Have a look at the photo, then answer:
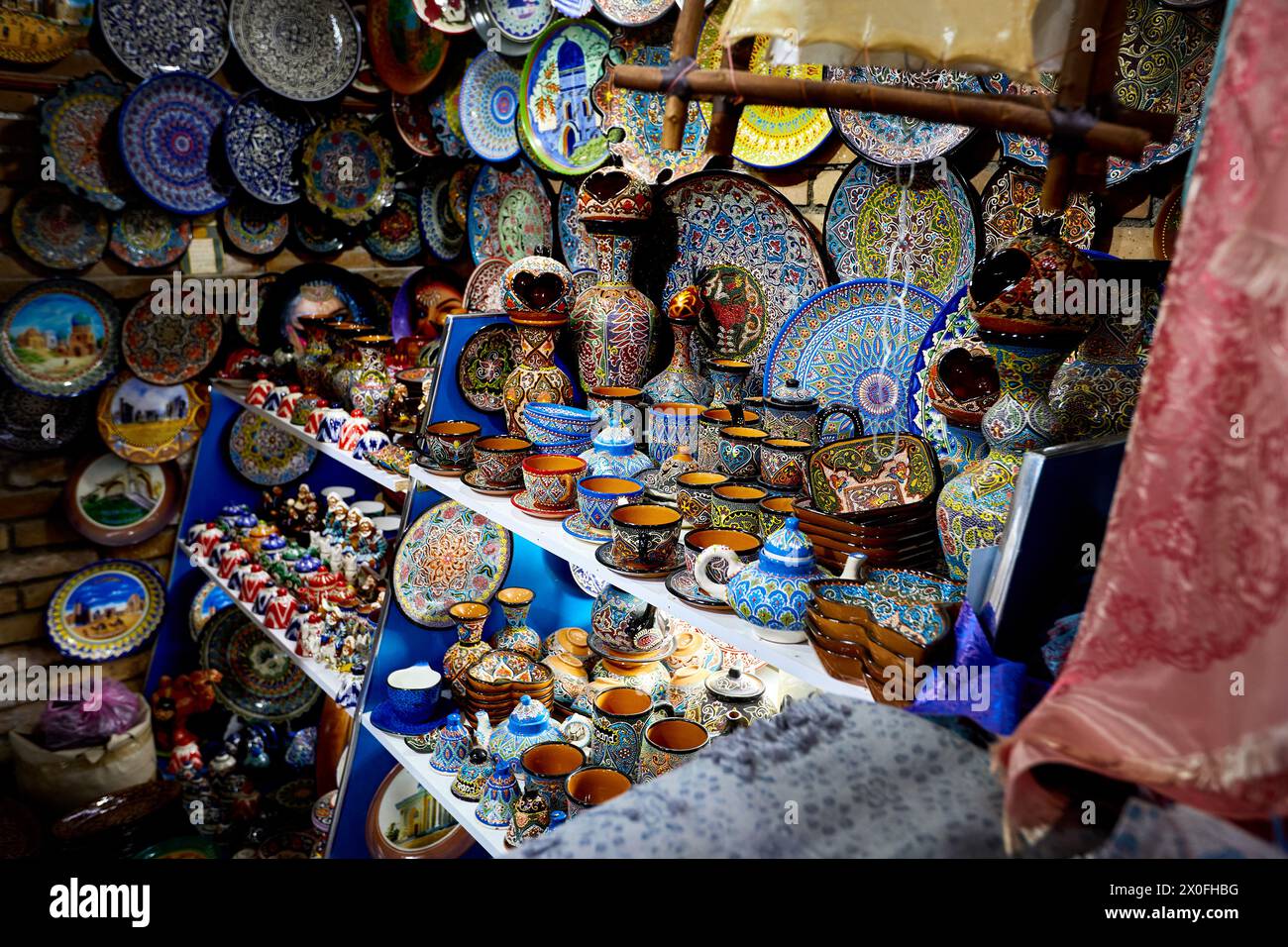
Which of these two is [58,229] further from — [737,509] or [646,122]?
[737,509]

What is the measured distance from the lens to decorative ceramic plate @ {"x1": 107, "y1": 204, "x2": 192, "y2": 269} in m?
2.87

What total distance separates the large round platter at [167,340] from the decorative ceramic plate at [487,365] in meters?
1.47

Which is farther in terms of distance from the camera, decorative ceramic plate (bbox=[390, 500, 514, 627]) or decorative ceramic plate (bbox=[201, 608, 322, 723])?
decorative ceramic plate (bbox=[201, 608, 322, 723])

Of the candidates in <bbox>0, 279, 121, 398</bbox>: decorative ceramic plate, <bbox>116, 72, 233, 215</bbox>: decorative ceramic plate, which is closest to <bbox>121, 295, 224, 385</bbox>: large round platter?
<bbox>0, 279, 121, 398</bbox>: decorative ceramic plate

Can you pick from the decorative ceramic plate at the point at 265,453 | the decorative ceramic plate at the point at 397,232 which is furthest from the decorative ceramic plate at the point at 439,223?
the decorative ceramic plate at the point at 265,453

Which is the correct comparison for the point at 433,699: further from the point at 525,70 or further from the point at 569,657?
the point at 525,70

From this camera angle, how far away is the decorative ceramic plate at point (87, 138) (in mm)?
2693

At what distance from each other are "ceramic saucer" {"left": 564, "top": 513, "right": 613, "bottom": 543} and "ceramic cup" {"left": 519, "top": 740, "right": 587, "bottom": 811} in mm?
413

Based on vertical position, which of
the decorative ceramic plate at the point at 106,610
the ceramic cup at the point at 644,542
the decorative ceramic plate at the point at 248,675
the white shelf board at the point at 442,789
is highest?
the ceramic cup at the point at 644,542

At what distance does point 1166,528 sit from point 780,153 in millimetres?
1409

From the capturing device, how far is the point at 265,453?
3268 mm

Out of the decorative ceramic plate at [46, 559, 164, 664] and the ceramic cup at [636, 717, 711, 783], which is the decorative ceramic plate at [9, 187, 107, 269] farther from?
the ceramic cup at [636, 717, 711, 783]

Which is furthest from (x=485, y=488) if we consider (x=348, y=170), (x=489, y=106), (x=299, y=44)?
(x=299, y=44)

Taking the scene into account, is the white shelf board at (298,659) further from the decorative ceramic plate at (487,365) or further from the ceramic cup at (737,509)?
the ceramic cup at (737,509)
